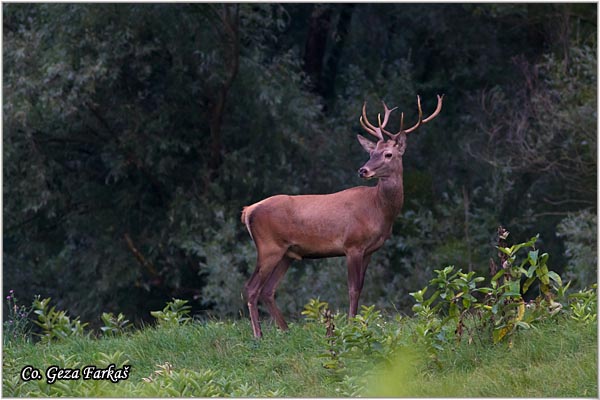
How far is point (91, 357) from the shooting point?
726cm

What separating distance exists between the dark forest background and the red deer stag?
567 cm

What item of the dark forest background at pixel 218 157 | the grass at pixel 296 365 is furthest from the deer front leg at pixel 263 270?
the dark forest background at pixel 218 157

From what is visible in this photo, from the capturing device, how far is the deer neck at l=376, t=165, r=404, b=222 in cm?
816

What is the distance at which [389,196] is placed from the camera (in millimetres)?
8156

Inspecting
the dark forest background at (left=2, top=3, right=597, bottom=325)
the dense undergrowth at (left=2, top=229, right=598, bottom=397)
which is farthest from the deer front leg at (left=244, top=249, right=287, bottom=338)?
the dark forest background at (left=2, top=3, right=597, bottom=325)

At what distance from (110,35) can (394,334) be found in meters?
8.98

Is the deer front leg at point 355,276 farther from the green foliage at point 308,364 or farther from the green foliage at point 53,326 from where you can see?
the green foliage at point 53,326

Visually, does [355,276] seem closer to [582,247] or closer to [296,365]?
[296,365]

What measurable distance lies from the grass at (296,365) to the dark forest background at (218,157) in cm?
659

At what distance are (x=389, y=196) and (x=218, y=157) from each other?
788 cm

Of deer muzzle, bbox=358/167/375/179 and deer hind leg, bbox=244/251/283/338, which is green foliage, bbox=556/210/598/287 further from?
deer hind leg, bbox=244/251/283/338

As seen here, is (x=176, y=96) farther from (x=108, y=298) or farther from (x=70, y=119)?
(x=108, y=298)

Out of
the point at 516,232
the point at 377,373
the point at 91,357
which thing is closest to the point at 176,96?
the point at 516,232

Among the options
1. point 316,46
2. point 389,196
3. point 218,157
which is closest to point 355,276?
point 389,196
